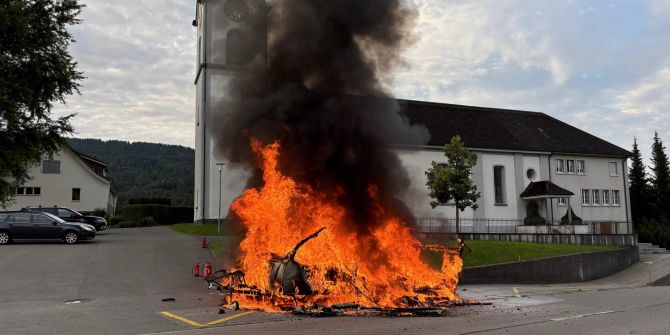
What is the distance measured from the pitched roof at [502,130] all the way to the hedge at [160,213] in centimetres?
2282

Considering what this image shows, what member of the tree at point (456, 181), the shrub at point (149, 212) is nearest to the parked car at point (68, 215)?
the shrub at point (149, 212)

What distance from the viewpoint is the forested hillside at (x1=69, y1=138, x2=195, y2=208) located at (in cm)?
7919

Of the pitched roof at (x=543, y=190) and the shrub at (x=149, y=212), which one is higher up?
the pitched roof at (x=543, y=190)

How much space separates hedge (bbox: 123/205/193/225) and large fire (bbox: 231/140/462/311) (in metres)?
32.9

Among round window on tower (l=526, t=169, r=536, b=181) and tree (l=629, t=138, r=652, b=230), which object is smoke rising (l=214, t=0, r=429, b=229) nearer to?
round window on tower (l=526, t=169, r=536, b=181)

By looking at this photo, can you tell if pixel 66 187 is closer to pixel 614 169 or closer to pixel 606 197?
pixel 606 197

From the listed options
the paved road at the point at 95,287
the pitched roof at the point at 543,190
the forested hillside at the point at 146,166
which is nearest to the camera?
the paved road at the point at 95,287

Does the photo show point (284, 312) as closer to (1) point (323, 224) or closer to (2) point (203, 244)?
(1) point (323, 224)

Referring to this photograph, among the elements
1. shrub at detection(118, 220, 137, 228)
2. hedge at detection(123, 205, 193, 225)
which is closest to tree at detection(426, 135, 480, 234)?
shrub at detection(118, 220, 137, 228)

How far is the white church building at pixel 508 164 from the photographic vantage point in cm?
3359

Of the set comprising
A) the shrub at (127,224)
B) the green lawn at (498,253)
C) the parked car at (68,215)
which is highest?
the parked car at (68,215)

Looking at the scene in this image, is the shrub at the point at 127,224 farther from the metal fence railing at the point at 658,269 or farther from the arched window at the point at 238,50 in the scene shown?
the metal fence railing at the point at 658,269

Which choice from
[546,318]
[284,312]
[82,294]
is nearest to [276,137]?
[284,312]

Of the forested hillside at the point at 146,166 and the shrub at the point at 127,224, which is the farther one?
the forested hillside at the point at 146,166
